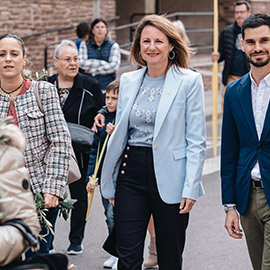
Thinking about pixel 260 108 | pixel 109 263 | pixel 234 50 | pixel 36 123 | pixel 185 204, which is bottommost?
pixel 109 263

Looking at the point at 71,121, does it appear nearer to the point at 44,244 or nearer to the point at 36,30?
the point at 44,244

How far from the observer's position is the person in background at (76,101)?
691 centimetres

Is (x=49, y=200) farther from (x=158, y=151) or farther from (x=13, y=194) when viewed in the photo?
(x=13, y=194)

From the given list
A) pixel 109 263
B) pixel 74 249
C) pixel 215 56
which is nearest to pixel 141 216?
pixel 109 263

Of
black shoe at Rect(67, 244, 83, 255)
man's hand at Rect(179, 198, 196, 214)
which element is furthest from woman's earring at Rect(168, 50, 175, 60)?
black shoe at Rect(67, 244, 83, 255)

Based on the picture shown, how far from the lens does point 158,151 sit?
4898mm

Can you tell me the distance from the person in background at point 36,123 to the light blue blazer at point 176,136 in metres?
0.36

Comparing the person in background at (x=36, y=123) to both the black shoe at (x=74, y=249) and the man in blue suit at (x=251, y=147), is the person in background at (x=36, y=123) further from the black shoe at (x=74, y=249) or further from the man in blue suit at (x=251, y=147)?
the black shoe at (x=74, y=249)

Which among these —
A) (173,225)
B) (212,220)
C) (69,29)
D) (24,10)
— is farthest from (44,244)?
(69,29)

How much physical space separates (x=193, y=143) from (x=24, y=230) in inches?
71.8

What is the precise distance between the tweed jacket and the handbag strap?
1.53m

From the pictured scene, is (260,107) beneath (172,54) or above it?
beneath

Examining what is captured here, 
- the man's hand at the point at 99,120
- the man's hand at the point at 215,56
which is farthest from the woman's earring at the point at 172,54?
the man's hand at the point at 215,56

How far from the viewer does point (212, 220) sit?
8.28 meters
